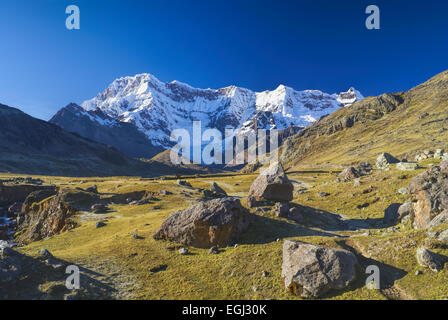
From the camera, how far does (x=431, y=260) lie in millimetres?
19641

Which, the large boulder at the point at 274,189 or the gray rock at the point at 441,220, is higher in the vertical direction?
the large boulder at the point at 274,189

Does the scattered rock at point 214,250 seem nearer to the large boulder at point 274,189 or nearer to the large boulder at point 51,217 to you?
the large boulder at point 274,189

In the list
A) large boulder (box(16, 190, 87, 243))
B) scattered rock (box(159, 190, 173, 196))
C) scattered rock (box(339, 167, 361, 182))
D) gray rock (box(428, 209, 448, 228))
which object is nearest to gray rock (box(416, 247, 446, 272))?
gray rock (box(428, 209, 448, 228))

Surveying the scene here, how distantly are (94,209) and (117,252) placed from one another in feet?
112

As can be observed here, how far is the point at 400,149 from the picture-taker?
129375 mm

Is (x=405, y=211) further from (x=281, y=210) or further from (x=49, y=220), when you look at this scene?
(x=49, y=220)

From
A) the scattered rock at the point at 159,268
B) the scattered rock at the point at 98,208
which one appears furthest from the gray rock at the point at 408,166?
the scattered rock at the point at 98,208

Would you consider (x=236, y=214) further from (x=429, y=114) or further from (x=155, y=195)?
(x=429, y=114)

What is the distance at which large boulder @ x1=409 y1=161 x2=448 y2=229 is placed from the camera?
28406 millimetres

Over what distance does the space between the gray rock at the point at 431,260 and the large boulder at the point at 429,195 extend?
989cm

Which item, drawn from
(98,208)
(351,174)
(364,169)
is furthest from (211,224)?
(364,169)

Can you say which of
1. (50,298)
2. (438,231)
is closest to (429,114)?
(438,231)

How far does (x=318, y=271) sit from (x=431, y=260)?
30.5 feet

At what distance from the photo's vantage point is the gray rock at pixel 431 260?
19.4 metres
